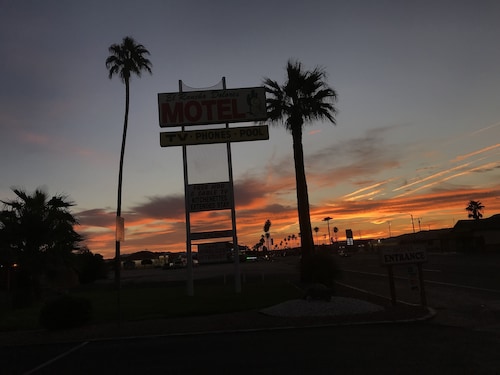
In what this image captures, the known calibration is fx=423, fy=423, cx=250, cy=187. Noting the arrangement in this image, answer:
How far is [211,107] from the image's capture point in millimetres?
22781

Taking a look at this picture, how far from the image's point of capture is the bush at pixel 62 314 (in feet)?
38.0

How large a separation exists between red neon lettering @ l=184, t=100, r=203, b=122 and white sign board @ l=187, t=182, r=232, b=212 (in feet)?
11.8

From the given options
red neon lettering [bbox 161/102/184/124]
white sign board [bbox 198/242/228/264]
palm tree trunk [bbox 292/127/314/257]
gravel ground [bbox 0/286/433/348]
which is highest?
red neon lettering [bbox 161/102/184/124]

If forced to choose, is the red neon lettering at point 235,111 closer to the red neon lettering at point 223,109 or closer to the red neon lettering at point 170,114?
the red neon lettering at point 223,109

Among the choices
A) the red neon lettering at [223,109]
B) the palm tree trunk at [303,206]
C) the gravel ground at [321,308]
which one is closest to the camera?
the gravel ground at [321,308]

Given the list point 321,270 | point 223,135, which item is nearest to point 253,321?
point 321,270

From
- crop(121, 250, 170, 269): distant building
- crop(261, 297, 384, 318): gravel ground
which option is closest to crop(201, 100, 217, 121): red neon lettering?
crop(261, 297, 384, 318): gravel ground

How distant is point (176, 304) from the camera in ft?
54.3

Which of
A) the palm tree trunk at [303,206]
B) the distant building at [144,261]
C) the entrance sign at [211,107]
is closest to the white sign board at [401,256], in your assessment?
the entrance sign at [211,107]

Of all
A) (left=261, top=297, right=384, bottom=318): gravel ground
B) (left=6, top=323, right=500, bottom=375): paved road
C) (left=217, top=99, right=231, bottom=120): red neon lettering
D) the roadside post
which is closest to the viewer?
(left=6, top=323, right=500, bottom=375): paved road

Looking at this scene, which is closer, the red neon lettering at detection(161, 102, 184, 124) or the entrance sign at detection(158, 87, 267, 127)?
the red neon lettering at detection(161, 102, 184, 124)

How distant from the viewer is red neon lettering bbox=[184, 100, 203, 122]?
73.8ft

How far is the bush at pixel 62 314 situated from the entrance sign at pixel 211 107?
39.7ft

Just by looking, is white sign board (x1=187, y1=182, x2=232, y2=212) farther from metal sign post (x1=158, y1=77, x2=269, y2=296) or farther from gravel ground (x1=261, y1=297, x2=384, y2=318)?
gravel ground (x1=261, y1=297, x2=384, y2=318)
